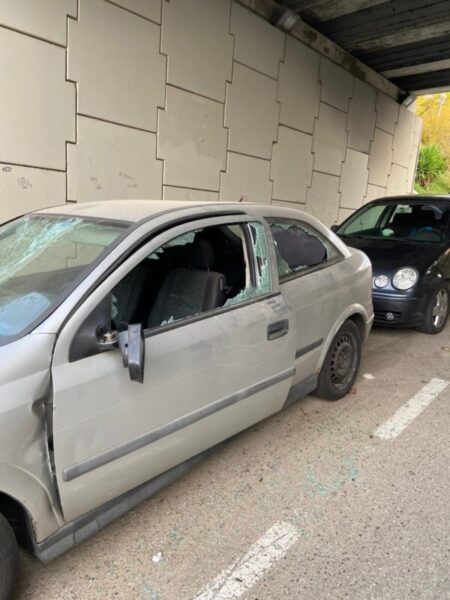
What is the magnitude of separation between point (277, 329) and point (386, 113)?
10230mm

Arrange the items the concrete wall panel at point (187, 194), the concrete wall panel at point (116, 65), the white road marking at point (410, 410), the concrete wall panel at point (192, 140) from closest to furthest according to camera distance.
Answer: the white road marking at point (410, 410), the concrete wall panel at point (116, 65), the concrete wall panel at point (192, 140), the concrete wall panel at point (187, 194)

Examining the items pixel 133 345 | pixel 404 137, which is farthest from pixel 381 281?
pixel 404 137

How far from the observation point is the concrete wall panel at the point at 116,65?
5137 mm

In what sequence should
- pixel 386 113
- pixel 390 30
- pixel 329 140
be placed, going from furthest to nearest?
pixel 386 113, pixel 329 140, pixel 390 30

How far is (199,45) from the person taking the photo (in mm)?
6320

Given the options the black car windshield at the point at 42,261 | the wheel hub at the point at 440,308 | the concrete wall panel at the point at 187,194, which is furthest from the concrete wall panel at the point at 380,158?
the black car windshield at the point at 42,261

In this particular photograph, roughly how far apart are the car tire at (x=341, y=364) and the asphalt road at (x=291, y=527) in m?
0.27

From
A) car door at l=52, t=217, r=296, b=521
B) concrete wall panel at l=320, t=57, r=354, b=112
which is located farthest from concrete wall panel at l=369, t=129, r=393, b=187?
car door at l=52, t=217, r=296, b=521

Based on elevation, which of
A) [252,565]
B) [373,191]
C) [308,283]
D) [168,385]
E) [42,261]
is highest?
[373,191]

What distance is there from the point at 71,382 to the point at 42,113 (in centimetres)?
411

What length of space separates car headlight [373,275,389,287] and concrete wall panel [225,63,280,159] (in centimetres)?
323

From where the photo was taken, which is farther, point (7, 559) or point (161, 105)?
point (161, 105)

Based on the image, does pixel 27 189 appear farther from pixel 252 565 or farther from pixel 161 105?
pixel 252 565

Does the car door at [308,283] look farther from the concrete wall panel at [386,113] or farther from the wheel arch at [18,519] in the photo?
the concrete wall panel at [386,113]
